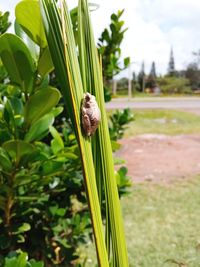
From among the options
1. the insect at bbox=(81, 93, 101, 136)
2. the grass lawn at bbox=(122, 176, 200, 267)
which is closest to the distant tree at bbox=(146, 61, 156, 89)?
the grass lawn at bbox=(122, 176, 200, 267)

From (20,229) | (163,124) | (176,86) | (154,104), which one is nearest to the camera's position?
(20,229)

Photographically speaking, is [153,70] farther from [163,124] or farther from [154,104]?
[163,124]

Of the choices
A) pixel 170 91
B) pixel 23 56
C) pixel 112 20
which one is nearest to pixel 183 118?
pixel 112 20

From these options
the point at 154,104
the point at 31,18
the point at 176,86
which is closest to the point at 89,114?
the point at 31,18

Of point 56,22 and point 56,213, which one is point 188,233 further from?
point 56,22

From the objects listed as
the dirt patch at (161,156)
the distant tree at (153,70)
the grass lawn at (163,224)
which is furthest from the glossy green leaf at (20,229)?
the distant tree at (153,70)

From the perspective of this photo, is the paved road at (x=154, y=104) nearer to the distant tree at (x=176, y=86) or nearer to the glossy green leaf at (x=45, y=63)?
the glossy green leaf at (x=45, y=63)
